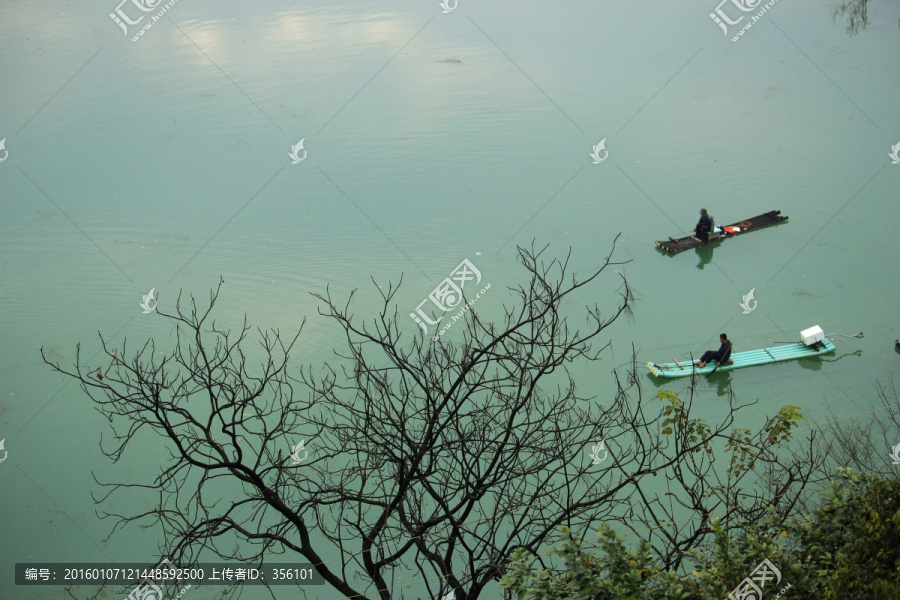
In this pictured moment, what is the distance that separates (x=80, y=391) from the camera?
26.9 ft

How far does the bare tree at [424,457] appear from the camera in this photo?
477cm

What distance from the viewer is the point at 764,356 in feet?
27.8

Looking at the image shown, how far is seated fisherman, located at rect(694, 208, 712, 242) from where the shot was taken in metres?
9.64

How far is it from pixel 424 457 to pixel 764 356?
3.99 meters

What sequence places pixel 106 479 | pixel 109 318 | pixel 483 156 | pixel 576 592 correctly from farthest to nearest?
pixel 483 156 < pixel 109 318 < pixel 106 479 < pixel 576 592

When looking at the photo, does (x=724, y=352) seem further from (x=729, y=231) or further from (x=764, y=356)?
(x=729, y=231)

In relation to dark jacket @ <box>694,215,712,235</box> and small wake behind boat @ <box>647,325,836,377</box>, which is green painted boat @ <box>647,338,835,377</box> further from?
dark jacket @ <box>694,215,712,235</box>

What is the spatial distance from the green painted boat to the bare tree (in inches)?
19.3

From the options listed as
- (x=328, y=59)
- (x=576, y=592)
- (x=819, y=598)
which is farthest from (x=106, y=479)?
(x=328, y=59)

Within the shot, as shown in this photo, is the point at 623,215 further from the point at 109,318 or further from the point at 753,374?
the point at 109,318

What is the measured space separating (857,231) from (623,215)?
2928 millimetres
